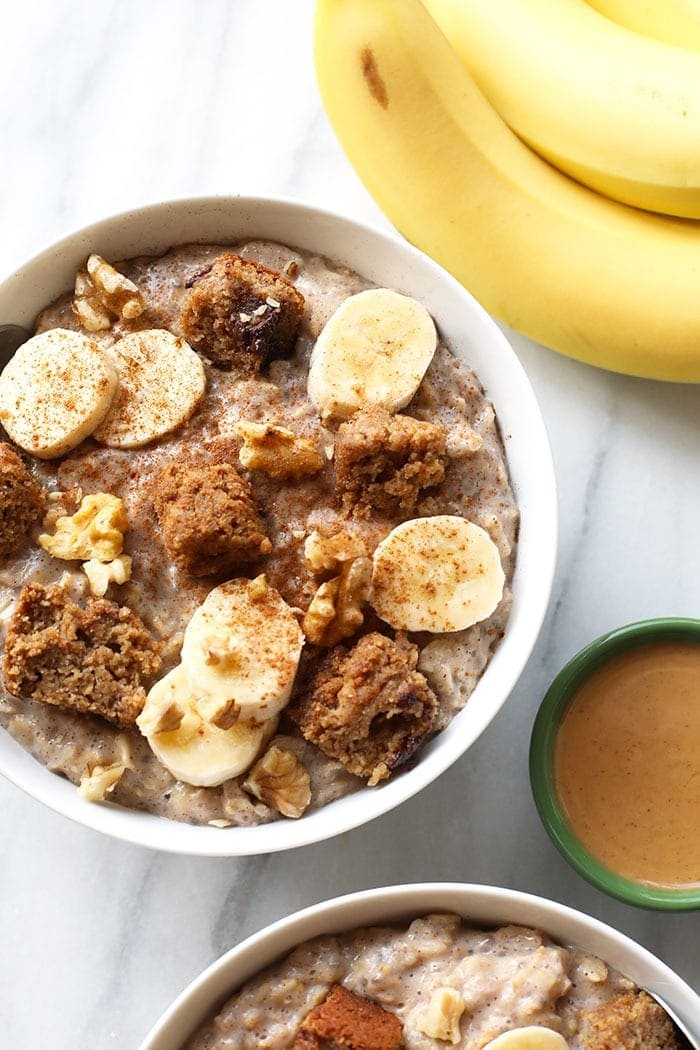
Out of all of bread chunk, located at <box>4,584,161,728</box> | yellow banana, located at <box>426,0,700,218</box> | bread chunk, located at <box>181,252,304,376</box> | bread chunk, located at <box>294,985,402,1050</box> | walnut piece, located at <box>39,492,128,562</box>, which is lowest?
bread chunk, located at <box>294,985,402,1050</box>

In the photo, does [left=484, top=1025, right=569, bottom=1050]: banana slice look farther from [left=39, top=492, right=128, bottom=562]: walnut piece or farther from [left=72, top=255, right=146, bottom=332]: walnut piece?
[left=72, top=255, right=146, bottom=332]: walnut piece

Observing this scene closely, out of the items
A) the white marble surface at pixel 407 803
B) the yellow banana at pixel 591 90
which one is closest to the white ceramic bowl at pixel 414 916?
the white marble surface at pixel 407 803

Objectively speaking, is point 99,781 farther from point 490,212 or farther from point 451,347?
point 490,212

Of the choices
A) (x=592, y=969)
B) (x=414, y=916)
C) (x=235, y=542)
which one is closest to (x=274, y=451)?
(x=235, y=542)

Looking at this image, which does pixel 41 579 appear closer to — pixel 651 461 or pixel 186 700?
pixel 186 700

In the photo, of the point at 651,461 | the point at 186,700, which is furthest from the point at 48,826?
the point at 651,461

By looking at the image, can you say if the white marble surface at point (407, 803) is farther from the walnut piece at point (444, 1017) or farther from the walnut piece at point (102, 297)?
the walnut piece at point (444, 1017)

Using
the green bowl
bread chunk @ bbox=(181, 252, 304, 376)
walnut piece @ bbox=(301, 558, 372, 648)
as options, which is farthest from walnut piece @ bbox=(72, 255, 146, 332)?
the green bowl
